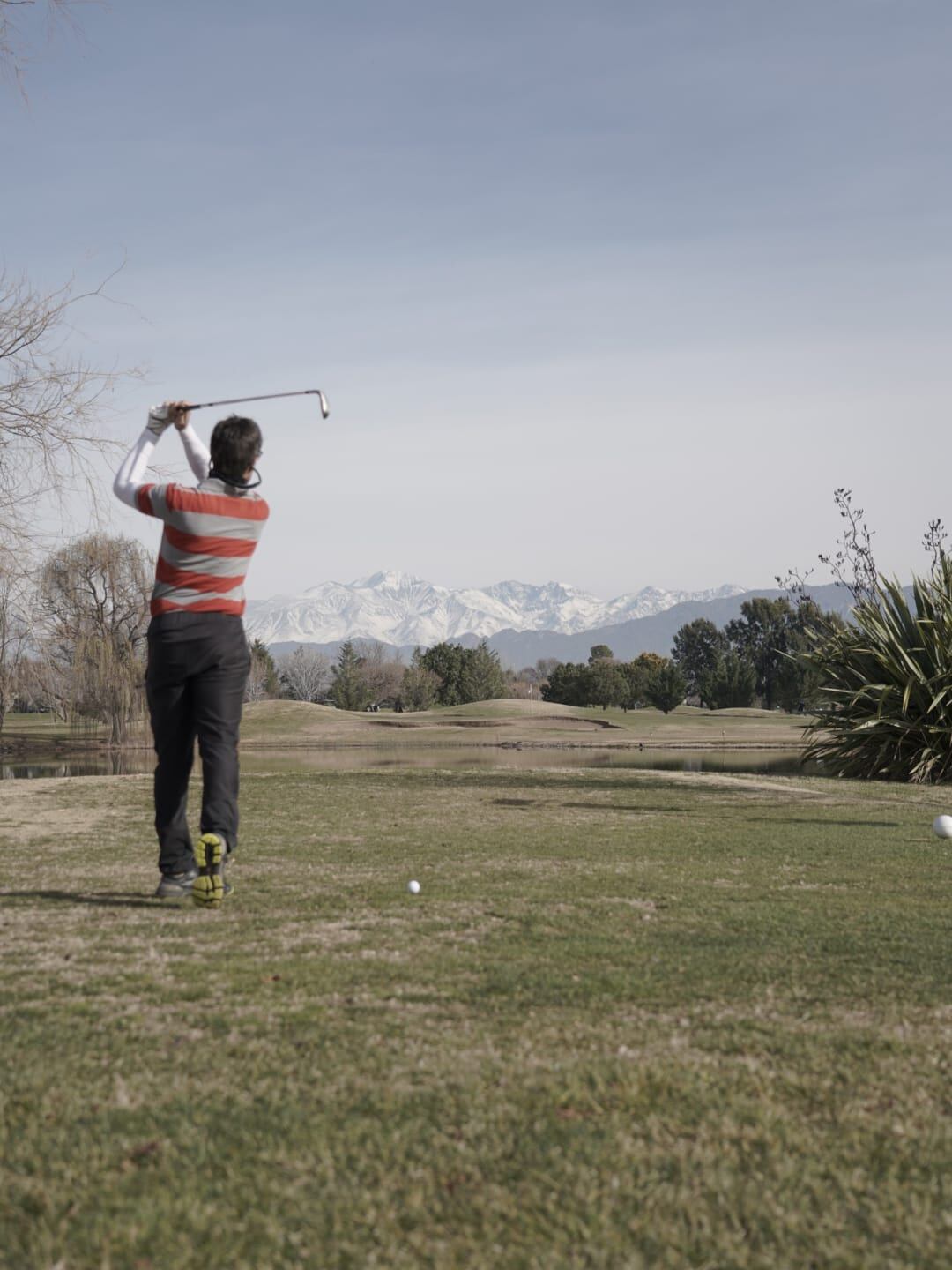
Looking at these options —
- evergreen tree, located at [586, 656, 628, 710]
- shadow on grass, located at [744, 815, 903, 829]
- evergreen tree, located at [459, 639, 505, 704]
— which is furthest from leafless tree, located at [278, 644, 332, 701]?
shadow on grass, located at [744, 815, 903, 829]

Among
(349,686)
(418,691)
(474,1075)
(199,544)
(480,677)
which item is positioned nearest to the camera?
(474,1075)

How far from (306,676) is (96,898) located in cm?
11616

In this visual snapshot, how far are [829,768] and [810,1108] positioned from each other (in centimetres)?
1979

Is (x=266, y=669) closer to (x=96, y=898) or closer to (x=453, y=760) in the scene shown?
(x=453, y=760)

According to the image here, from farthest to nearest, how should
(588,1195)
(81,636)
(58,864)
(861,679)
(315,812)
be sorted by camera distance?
(81,636), (861,679), (315,812), (58,864), (588,1195)

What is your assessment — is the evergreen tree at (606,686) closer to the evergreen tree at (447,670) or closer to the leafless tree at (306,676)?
the evergreen tree at (447,670)

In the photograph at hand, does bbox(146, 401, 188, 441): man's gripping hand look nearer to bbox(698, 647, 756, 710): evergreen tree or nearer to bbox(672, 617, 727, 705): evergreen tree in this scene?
bbox(698, 647, 756, 710): evergreen tree

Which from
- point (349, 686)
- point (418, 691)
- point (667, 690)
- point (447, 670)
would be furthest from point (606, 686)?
point (349, 686)

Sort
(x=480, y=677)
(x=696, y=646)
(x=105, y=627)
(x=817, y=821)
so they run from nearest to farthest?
(x=817, y=821) < (x=105, y=627) < (x=480, y=677) < (x=696, y=646)

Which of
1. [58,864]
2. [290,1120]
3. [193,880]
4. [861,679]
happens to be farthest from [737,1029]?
[861,679]

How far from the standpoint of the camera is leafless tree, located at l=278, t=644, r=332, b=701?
120375mm

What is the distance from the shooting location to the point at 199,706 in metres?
5.92

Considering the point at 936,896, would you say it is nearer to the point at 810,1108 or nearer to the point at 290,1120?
the point at 810,1108

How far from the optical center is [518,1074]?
10.9 feet
